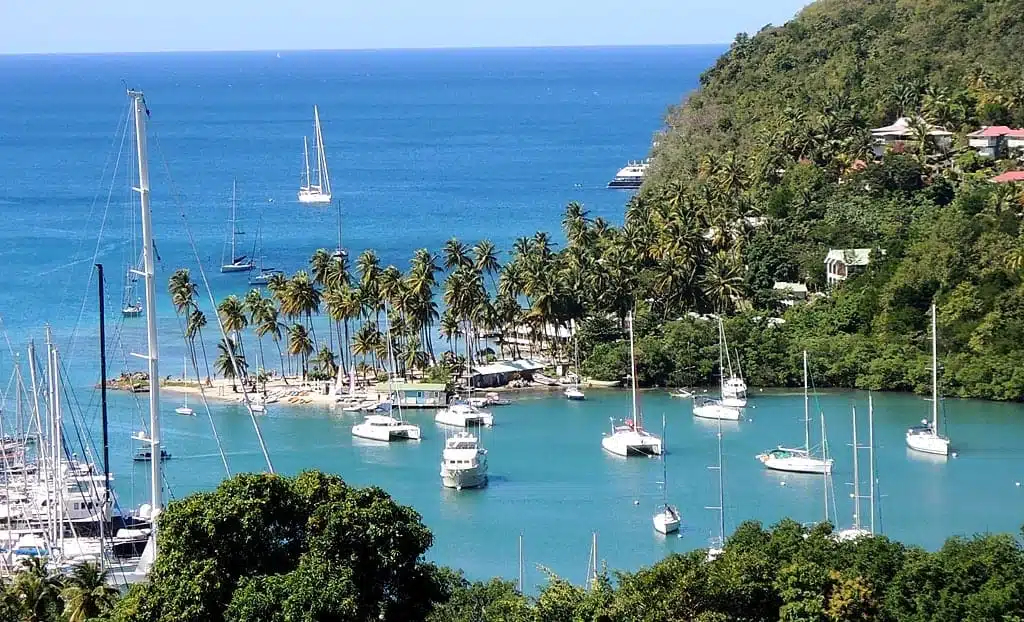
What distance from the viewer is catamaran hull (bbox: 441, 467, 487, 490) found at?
49594mm

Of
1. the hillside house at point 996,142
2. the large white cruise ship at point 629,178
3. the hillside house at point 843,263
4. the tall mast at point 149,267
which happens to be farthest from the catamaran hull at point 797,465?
the large white cruise ship at point 629,178

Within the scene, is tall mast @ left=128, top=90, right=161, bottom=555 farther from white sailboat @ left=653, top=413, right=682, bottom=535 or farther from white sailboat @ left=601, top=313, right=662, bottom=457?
white sailboat @ left=601, top=313, right=662, bottom=457

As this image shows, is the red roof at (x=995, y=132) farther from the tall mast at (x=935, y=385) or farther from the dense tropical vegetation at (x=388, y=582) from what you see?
the dense tropical vegetation at (x=388, y=582)

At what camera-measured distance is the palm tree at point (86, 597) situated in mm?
27719

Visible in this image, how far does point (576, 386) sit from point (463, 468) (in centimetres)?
1264

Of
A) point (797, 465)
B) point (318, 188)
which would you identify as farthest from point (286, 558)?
point (318, 188)

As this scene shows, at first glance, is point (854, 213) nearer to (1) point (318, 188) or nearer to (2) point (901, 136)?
(2) point (901, 136)

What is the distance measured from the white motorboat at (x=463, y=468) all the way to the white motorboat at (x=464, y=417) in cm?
593

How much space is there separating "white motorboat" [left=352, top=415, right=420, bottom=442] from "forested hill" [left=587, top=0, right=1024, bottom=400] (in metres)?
9.56

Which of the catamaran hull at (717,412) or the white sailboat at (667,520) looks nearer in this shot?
the white sailboat at (667,520)

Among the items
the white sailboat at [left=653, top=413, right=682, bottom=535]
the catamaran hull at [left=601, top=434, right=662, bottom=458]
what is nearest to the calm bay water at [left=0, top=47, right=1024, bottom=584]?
the white sailboat at [left=653, top=413, right=682, bottom=535]

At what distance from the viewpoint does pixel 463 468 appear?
49.6 m

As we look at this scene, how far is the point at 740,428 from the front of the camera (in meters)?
56.0

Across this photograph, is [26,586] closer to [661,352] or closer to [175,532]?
[175,532]
